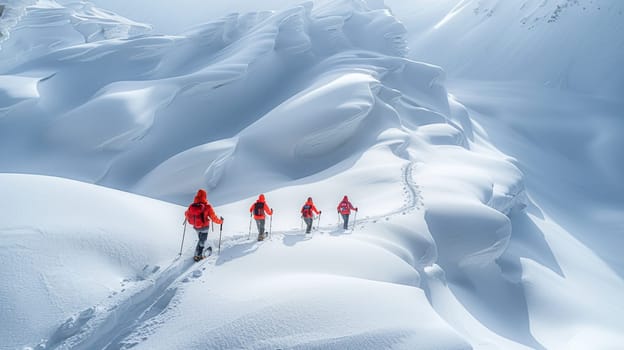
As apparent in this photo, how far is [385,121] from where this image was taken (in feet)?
77.2

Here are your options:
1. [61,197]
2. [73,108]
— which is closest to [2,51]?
[73,108]

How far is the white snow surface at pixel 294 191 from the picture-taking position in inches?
231

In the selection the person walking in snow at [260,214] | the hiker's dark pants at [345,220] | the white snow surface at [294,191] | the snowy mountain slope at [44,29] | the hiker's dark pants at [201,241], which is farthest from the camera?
the snowy mountain slope at [44,29]

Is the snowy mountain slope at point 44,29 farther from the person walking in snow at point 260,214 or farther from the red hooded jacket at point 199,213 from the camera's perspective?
the red hooded jacket at point 199,213

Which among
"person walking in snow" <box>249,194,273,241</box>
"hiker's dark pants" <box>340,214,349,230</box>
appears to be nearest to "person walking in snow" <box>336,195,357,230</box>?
"hiker's dark pants" <box>340,214,349,230</box>

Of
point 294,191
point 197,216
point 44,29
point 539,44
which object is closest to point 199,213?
point 197,216

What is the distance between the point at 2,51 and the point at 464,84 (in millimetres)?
60697

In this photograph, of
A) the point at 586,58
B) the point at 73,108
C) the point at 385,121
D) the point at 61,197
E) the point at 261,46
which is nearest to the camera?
the point at 61,197

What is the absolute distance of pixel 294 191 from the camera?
52.2 feet

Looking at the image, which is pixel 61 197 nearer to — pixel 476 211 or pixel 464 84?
pixel 476 211

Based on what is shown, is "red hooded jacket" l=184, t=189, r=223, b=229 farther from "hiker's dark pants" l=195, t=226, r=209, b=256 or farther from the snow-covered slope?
the snow-covered slope

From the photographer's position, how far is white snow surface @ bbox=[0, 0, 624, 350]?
5875 mm

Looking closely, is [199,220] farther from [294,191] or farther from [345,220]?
[294,191]

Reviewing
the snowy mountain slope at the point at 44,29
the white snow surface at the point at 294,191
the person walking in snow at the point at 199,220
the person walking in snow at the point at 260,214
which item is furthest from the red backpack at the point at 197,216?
the snowy mountain slope at the point at 44,29
